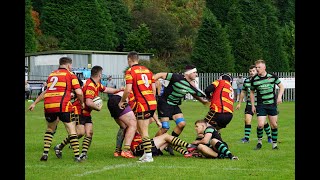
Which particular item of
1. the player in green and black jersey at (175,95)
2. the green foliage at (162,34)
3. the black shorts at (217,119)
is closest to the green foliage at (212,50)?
the green foliage at (162,34)

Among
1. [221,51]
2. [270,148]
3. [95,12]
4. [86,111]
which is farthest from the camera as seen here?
[95,12]

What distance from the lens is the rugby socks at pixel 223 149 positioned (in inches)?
543

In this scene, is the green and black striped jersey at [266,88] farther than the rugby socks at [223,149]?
Yes

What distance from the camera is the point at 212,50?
5753 centimetres

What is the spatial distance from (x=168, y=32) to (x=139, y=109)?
55.7 metres

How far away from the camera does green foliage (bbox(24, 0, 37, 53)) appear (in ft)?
196

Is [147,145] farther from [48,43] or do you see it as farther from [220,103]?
[48,43]

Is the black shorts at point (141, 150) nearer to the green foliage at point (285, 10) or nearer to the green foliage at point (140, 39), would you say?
the green foliage at point (140, 39)

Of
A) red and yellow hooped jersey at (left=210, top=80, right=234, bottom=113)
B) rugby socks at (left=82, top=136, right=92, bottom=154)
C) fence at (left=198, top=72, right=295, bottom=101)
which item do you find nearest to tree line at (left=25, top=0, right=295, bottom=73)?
fence at (left=198, top=72, right=295, bottom=101)

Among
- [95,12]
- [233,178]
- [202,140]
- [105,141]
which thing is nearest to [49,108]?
[202,140]
